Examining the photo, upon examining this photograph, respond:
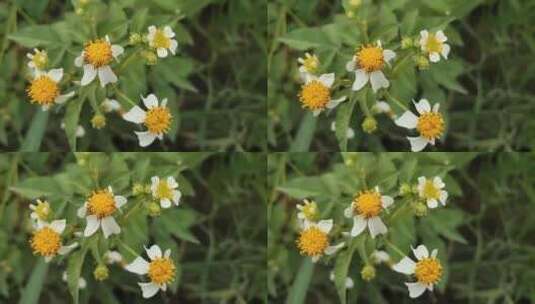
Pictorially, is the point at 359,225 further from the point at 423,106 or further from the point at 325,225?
the point at 423,106

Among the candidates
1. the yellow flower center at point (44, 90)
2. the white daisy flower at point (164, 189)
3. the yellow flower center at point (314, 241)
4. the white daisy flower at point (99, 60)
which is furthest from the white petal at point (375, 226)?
the yellow flower center at point (44, 90)

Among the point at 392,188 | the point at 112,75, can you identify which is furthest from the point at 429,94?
the point at 112,75

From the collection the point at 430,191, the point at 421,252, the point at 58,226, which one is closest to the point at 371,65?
the point at 430,191

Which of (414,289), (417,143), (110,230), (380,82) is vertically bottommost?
(414,289)

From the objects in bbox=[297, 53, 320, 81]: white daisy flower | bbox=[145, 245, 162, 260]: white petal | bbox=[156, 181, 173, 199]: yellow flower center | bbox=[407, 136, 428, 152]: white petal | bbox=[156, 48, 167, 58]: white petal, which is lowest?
bbox=[145, 245, 162, 260]: white petal

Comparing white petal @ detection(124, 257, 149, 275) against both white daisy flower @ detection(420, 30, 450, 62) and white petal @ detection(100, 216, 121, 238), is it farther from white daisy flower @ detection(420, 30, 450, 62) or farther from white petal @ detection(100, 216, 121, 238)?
white daisy flower @ detection(420, 30, 450, 62)

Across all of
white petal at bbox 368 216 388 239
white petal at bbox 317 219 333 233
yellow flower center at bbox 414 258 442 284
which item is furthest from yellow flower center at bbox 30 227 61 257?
yellow flower center at bbox 414 258 442 284

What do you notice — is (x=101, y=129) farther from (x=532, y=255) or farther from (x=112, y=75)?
(x=532, y=255)
